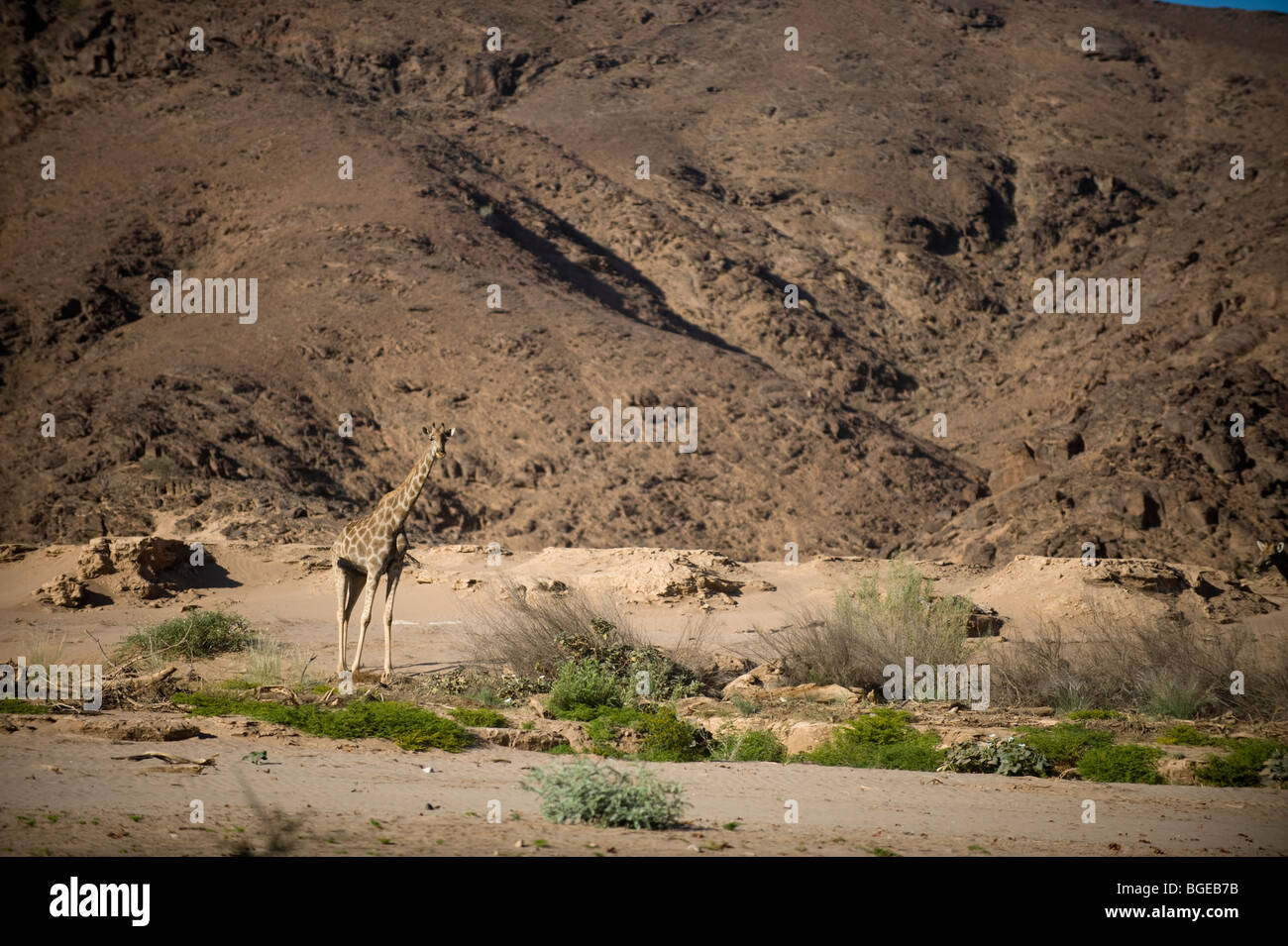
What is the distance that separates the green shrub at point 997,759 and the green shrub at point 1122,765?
1.14 feet

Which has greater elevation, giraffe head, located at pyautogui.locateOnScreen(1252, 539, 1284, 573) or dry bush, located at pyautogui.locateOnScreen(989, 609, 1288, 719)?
giraffe head, located at pyautogui.locateOnScreen(1252, 539, 1284, 573)

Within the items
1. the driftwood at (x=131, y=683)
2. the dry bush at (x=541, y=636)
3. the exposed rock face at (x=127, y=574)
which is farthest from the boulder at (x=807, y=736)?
the exposed rock face at (x=127, y=574)

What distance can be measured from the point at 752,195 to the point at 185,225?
84.0 feet

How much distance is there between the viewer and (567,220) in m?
49.3

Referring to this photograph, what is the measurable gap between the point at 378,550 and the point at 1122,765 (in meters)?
8.57

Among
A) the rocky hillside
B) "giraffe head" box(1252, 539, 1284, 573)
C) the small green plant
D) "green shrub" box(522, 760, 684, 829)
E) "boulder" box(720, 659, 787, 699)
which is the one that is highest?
the rocky hillside

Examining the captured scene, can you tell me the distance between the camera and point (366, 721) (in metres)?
9.64

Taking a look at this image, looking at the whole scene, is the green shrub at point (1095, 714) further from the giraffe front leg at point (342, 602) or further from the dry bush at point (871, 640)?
the giraffe front leg at point (342, 602)

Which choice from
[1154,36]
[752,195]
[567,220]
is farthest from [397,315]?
[1154,36]

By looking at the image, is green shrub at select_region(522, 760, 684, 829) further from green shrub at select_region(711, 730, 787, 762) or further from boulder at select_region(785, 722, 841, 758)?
boulder at select_region(785, 722, 841, 758)

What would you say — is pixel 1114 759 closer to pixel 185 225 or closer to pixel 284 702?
pixel 284 702

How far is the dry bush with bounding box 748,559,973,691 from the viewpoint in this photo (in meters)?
14.0

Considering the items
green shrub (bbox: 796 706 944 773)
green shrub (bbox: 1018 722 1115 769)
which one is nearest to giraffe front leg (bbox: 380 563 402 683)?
green shrub (bbox: 796 706 944 773)

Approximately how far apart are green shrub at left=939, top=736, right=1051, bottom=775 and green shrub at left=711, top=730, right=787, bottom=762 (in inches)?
58.7
